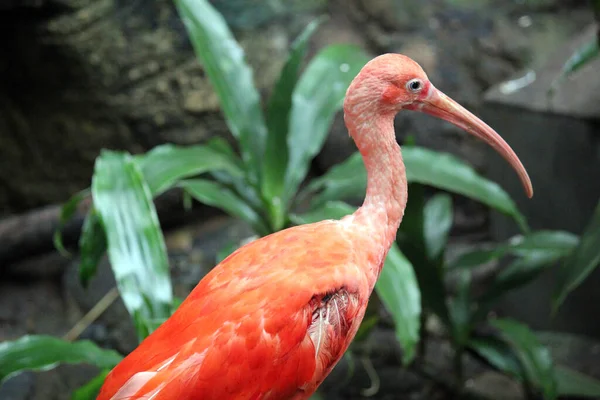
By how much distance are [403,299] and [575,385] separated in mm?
898

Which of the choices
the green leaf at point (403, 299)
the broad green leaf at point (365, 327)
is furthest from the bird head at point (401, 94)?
the broad green leaf at point (365, 327)

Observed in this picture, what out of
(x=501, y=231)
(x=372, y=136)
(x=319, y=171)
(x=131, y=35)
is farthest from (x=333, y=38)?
(x=372, y=136)

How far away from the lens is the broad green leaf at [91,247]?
172 cm

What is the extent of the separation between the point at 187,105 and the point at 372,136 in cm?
202

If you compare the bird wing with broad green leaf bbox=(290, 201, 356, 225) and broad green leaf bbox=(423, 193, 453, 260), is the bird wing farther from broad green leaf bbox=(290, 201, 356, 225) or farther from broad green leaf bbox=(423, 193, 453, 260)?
broad green leaf bbox=(423, 193, 453, 260)

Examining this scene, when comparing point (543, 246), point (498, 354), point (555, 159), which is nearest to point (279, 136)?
point (543, 246)

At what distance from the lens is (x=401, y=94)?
4.03 ft

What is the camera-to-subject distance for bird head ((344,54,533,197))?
47.8 inches

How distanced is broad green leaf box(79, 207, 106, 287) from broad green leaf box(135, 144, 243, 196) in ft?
0.54

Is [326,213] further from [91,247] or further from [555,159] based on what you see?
[555,159]

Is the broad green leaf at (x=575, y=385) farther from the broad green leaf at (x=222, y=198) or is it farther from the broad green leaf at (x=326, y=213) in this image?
the broad green leaf at (x=222, y=198)

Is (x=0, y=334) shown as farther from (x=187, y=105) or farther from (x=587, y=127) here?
(x=587, y=127)

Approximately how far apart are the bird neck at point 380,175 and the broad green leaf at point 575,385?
3.92ft

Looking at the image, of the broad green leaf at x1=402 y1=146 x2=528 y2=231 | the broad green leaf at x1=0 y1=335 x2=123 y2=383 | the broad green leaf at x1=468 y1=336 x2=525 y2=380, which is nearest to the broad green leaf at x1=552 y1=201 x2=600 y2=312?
the broad green leaf at x1=402 y1=146 x2=528 y2=231
